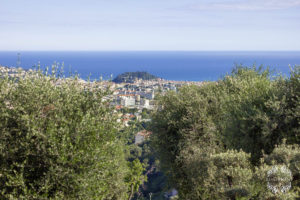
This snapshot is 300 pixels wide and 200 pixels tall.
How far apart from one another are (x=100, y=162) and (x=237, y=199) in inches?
165

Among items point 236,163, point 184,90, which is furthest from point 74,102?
point 184,90

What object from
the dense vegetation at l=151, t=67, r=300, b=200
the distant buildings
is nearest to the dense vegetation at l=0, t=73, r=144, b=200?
the dense vegetation at l=151, t=67, r=300, b=200

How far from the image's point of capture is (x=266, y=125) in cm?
1177

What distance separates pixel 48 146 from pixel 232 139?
8.46 meters

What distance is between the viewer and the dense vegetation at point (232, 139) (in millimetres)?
7988

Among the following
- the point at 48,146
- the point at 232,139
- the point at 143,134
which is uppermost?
A: the point at 48,146

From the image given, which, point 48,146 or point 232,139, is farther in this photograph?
point 232,139

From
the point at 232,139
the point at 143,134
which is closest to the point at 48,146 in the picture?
the point at 232,139

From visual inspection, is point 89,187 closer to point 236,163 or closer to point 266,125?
point 236,163

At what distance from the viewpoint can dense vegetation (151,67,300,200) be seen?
799 cm

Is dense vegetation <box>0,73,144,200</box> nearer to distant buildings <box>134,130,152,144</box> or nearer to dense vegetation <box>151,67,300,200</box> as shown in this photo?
dense vegetation <box>151,67,300,200</box>

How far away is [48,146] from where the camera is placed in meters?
8.29

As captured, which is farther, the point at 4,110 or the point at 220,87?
the point at 220,87

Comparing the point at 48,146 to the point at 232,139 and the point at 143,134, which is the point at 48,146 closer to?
the point at 232,139
